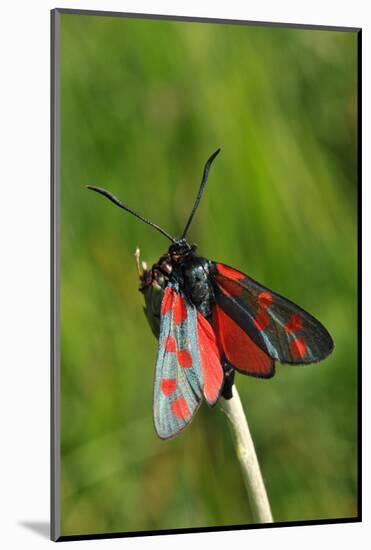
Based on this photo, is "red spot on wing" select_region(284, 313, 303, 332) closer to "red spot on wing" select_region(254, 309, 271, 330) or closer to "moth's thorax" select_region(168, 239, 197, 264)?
"red spot on wing" select_region(254, 309, 271, 330)

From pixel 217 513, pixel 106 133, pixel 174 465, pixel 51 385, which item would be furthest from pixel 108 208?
pixel 217 513

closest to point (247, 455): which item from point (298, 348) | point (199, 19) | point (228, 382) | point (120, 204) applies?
point (228, 382)

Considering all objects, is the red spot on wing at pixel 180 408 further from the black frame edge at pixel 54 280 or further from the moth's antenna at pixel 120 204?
the moth's antenna at pixel 120 204

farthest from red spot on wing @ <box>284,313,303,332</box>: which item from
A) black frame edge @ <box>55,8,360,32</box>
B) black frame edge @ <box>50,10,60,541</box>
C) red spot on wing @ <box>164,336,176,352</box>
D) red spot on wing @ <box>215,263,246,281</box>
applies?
black frame edge @ <box>55,8,360,32</box>

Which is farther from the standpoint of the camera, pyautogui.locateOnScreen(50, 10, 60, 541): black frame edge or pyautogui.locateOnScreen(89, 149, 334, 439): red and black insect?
pyautogui.locateOnScreen(50, 10, 60, 541): black frame edge

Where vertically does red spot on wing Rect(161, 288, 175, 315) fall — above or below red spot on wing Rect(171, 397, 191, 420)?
above

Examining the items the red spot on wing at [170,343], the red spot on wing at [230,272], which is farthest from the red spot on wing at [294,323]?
the red spot on wing at [170,343]
